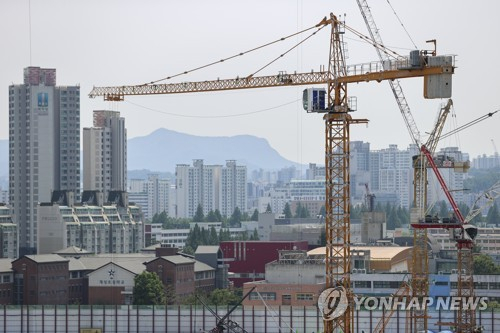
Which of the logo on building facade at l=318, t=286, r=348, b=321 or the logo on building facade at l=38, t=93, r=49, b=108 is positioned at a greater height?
the logo on building facade at l=38, t=93, r=49, b=108

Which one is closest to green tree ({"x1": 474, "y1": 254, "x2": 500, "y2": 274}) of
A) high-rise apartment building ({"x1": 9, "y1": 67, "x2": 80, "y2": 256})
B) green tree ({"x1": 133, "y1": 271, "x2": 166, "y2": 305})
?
green tree ({"x1": 133, "y1": 271, "x2": 166, "y2": 305})

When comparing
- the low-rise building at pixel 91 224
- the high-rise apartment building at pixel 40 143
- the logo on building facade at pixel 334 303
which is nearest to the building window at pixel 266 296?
the logo on building facade at pixel 334 303

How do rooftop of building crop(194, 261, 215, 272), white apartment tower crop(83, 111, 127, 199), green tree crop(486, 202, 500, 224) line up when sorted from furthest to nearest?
green tree crop(486, 202, 500, 224) < white apartment tower crop(83, 111, 127, 199) < rooftop of building crop(194, 261, 215, 272)

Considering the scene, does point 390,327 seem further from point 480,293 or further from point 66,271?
point 66,271

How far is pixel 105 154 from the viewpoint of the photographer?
154125 mm

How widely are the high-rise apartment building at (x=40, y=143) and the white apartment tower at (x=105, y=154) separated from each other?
5.64 m

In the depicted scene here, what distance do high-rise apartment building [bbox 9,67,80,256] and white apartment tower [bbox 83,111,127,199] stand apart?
5.64 metres

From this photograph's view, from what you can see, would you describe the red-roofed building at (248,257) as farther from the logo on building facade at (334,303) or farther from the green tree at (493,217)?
the green tree at (493,217)

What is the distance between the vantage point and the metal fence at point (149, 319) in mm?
61781

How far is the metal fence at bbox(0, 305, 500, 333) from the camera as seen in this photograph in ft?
203

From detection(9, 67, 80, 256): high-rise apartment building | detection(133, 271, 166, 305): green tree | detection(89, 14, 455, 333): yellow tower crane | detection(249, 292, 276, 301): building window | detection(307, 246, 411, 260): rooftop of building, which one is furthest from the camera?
detection(9, 67, 80, 256): high-rise apartment building

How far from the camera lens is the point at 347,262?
5600cm

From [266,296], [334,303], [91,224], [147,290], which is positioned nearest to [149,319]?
[334,303]

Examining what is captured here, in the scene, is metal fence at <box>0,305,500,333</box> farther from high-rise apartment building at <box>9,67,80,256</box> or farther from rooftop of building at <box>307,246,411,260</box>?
high-rise apartment building at <box>9,67,80,256</box>
